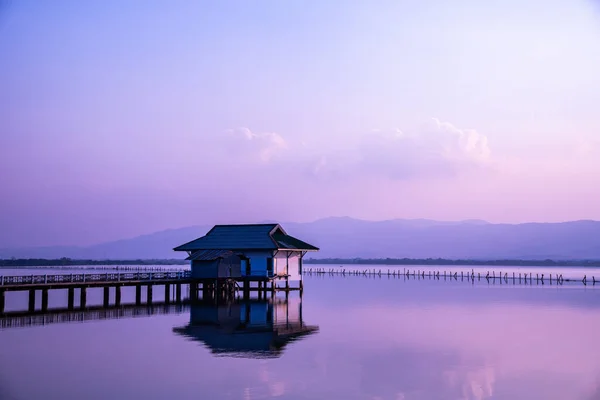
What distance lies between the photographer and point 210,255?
6059cm

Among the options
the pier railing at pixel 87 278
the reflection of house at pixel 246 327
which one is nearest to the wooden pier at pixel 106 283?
the pier railing at pixel 87 278

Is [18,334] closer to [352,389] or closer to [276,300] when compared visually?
[352,389]

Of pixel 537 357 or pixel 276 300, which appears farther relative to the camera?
pixel 276 300

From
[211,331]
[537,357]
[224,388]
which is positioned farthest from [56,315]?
[537,357]

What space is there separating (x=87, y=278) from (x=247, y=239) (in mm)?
16388

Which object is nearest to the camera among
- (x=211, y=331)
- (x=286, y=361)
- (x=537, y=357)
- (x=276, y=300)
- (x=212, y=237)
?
(x=286, y=361)

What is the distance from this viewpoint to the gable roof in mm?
61875

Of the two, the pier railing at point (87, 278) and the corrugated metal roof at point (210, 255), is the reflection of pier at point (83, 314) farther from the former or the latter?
the corrugated metal roof at point (210, 255)

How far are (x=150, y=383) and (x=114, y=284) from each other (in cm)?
2884

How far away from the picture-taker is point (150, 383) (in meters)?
24.3

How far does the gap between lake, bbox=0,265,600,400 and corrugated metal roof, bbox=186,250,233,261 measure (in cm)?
1138

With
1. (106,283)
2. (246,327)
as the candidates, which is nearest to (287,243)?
(106,283)

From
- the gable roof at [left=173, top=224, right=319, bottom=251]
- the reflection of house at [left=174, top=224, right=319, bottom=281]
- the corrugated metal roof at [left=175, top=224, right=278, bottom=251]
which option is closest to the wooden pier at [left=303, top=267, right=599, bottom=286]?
the gable roof at [left=173, top=224, right=319, bottom=251]

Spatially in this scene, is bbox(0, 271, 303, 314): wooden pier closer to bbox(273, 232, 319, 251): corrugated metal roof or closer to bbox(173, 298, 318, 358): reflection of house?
bbox(273, 232, 319, 251): corrugated metal roof
